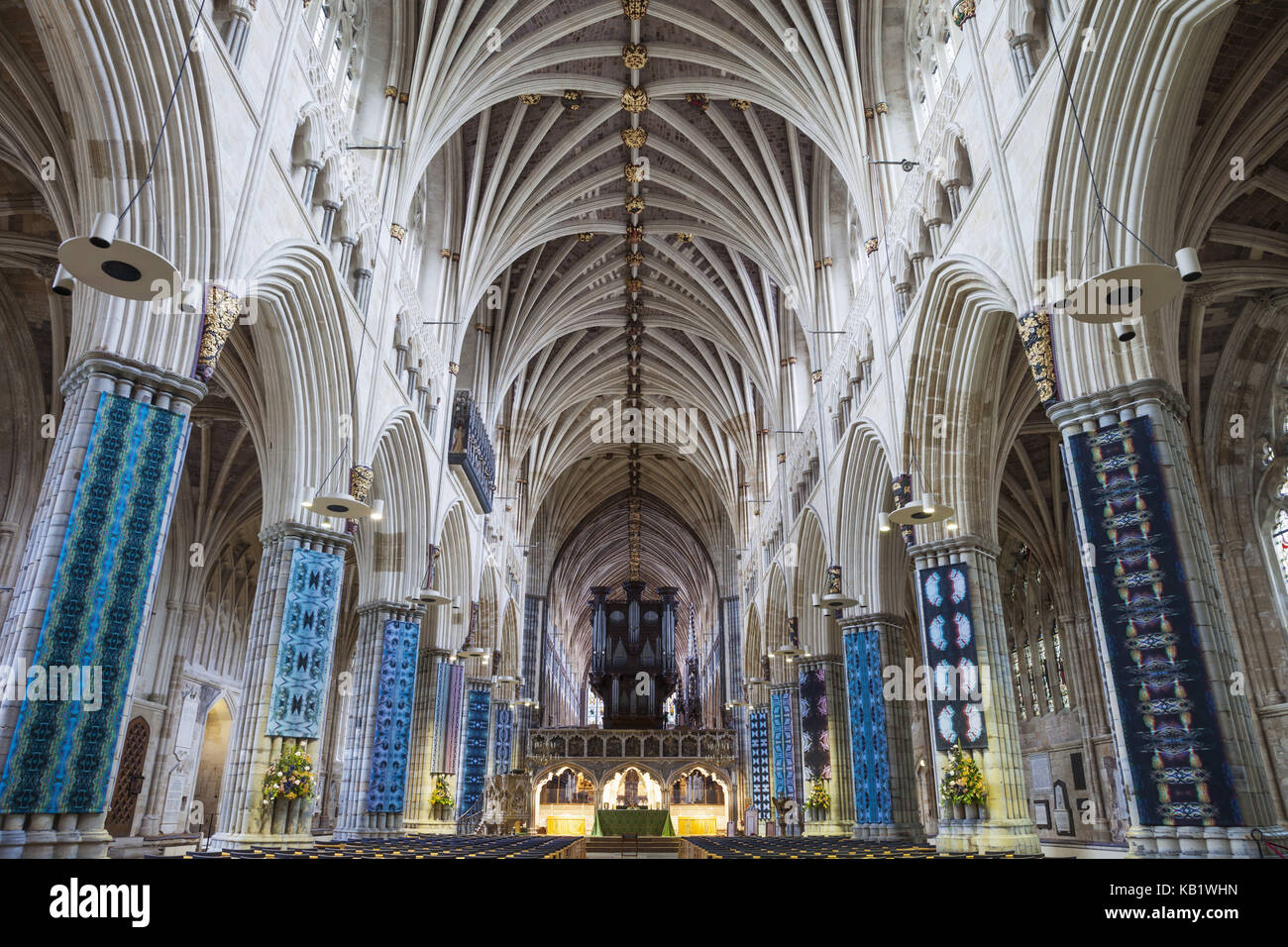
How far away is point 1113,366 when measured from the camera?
9055mm

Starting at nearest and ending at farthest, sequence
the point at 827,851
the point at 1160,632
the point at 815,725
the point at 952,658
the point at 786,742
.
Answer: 1. the point at 1160,632
2. the point at 827,851
3. the point at 952,658
4. the point at 815,725
5. the point at 786,742

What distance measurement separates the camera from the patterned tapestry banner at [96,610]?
23.2 ft

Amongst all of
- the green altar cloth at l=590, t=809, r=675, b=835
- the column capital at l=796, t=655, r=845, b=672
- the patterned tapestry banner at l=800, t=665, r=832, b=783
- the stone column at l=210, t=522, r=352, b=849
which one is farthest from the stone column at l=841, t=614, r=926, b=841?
the stone column at l=210, t=522, r=352, b=849

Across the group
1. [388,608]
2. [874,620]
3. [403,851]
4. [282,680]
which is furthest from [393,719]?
[874,620]

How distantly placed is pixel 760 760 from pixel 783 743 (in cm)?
422

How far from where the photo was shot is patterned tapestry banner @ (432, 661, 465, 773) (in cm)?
2094

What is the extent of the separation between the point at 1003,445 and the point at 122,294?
45.9 feet

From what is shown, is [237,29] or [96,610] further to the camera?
[237,29]

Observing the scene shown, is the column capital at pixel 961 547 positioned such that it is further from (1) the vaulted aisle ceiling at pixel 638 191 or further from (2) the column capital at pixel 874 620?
(1) the vaulted aisle ceiling at pixel 638 191

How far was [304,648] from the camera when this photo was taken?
12.7 meters

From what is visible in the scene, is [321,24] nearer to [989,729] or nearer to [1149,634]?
[1149,634]

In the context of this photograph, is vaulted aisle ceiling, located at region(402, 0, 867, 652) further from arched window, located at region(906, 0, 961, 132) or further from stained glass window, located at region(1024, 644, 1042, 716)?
stained glass window, located at region(1024, 644, 1042, 716)

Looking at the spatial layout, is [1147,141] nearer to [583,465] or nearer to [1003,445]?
[1003,445]

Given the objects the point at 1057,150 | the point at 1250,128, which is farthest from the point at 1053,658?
the point at 1057,150
